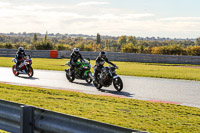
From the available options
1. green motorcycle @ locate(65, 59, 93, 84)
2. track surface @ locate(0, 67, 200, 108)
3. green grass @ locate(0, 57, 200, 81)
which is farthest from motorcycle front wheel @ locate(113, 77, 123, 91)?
green grass @ locate(0, 57, 200, 81)

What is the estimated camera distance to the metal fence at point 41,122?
4.20m

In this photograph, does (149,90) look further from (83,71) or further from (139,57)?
(139,57)

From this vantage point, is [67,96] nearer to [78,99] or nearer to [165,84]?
[78,99]

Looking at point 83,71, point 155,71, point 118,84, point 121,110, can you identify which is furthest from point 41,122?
point 155,71

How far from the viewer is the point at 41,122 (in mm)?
5023

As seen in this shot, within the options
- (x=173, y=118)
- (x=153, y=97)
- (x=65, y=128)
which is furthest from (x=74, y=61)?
(x=65, y=128)

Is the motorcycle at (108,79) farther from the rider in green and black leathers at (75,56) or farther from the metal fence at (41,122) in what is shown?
the metal fence at (41,122)

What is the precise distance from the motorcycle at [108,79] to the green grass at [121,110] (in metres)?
1.89

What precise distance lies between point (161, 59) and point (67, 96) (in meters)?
26.2

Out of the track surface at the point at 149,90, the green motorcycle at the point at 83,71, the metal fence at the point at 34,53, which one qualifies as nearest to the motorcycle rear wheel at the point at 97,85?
the track surface at the point at 149,90

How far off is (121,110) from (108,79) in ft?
15.8

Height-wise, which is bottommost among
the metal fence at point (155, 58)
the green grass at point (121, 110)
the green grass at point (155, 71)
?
the green grass at point (121, 110)

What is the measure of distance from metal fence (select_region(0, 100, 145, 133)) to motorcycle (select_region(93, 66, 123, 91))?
871 centimetres

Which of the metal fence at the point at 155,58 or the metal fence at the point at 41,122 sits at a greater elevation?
the metal fence at the point at 155,58
